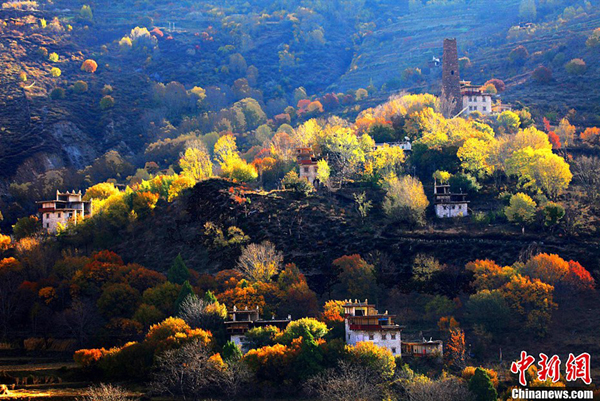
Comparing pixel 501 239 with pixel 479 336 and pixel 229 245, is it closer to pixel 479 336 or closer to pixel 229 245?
pixel 479 336

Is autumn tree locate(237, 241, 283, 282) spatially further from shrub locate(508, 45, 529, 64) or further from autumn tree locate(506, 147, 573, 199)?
shrub locate(508, 45, 529, 64)

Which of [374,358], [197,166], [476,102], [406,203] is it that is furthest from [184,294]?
[476,102]

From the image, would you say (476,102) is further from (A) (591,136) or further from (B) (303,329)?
(B) (303,329)

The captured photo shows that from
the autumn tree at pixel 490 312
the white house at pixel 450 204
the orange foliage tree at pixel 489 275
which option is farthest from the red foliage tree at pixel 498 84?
the autumn tree at pixel 490 312

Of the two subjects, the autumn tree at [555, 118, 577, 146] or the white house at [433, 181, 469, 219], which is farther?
the autumn tree at [555, 118, 577, 146]

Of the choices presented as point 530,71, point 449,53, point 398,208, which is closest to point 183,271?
point 398,208

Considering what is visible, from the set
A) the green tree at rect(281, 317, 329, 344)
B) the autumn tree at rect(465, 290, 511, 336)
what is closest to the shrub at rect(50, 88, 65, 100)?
the green tree at rect(281, 317, 329, 344)
